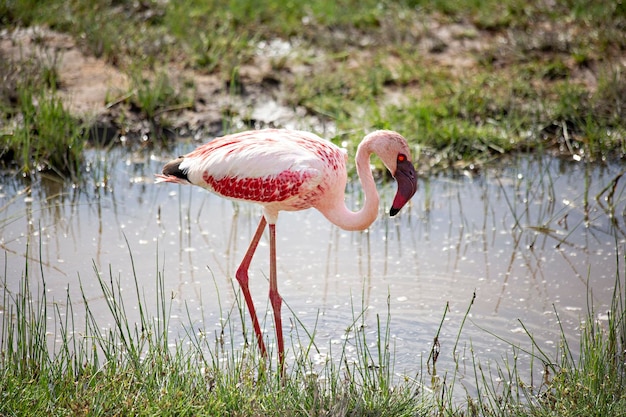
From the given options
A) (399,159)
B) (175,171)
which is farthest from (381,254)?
(175,171)

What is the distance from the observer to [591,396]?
13.3 ft

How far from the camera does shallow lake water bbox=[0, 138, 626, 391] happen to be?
543 centimetres

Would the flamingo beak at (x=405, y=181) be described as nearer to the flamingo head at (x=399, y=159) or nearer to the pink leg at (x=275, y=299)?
the flamingo head at (x=399, y=159)

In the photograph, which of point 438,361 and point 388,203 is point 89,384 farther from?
point 388,203

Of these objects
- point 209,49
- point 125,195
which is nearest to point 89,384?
point 125,195

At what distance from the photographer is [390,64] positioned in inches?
380

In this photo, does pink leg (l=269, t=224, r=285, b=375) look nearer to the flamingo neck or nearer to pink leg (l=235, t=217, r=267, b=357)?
pink leg (l=235, t=217, r=267, b=357)

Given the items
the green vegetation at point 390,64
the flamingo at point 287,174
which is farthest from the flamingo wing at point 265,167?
the green vegetation at point 390,64

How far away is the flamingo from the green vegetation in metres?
2.45

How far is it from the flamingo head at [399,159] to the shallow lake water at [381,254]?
64 centimetres

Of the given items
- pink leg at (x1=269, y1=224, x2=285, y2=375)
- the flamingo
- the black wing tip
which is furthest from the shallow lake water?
the black wing tip

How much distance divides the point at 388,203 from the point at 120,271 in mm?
2177

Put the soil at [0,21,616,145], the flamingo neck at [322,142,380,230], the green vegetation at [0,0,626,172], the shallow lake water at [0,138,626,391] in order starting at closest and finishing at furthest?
the flamingo neck at [322,142,380,230] → the shallow lake water at [0,138,626,391] → the green vegetation at [0,0,626,172] → the soil at [0,21,616,145]

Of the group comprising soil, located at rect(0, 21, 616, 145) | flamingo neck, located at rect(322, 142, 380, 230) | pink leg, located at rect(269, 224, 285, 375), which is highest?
soil, located at rect(0, 21, 616, 145)
